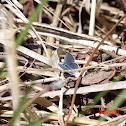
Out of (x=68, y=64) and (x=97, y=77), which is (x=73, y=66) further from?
(x=97, y=77)

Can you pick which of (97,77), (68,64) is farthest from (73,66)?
(97,77)

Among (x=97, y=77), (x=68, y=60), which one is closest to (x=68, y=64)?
(x=68, y=60)

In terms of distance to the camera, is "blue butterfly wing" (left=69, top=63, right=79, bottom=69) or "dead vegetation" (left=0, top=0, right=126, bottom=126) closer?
"dead vegetation" (left=0, top=0, right=126, bottom=126)

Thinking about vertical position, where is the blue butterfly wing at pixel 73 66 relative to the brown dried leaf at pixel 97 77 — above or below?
above

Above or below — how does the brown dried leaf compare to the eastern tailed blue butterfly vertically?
below

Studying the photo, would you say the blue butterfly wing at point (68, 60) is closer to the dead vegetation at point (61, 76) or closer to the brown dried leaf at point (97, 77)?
the dead vegetation at point (61, 76)

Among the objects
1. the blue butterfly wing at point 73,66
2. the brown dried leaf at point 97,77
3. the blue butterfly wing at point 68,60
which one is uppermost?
the blue butterfly wing at point 68,60

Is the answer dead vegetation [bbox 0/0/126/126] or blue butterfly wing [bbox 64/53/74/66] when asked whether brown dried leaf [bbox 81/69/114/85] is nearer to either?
dead vegetation [bbox 0/0/126/126]

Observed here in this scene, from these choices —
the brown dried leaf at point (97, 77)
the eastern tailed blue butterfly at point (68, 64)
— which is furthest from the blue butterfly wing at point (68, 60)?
the brown dried leaf at point (97, 77)

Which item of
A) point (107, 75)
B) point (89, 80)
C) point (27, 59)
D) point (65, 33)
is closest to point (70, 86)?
point (89, 80)

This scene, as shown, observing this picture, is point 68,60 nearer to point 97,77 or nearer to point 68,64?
point 68,64

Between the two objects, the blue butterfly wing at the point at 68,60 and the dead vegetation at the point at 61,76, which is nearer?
the dead vegetation at the point at 61,76

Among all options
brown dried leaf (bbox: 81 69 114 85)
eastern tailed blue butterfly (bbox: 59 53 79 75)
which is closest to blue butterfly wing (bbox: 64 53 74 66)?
eastern tailed blue butterfly (bbox: 59 53 79 75)
